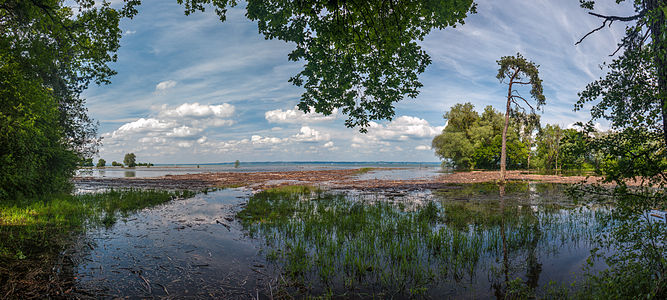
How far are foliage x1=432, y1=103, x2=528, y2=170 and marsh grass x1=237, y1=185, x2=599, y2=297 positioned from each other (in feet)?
161

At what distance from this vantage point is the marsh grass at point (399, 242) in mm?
6395

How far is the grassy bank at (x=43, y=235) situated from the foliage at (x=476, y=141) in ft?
195

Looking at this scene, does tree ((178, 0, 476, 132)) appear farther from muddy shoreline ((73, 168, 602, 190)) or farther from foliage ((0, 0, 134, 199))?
muddy shoreline ((73, 168, 602, 190))

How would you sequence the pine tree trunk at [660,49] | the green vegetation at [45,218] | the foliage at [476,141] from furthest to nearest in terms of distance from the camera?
the foliage at [476,141]
the green vegetation at [45,218]
the pine tree trunk at [660,49]

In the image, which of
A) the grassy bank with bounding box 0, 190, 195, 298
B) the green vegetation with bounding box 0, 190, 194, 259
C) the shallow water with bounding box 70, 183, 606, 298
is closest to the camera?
the grassy bank with bounding box 0, 190, 195, 298

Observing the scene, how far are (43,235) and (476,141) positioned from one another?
214ft

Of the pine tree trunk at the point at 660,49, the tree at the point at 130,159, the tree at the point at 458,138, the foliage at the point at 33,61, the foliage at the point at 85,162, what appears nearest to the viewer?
the pine tree trunk at the point at 660,49

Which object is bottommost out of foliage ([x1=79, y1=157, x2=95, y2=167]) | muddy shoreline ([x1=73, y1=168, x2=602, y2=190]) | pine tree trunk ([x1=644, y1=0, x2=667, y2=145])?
muddy shoreline ([x1=73, y1=168, x2=602, y2=190])

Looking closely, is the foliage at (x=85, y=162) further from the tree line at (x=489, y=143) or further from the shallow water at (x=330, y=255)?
the tree line at (x=489, y=143)

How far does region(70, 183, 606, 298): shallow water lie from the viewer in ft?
20.1

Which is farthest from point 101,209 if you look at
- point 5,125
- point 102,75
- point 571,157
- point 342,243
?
point 571,157

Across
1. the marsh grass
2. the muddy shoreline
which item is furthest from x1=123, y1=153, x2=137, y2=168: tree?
the marsh grass

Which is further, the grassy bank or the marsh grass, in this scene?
the marsh grass

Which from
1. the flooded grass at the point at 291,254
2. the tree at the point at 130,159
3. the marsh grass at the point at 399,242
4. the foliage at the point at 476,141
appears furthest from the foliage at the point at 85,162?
A: the tree at the point at 130,159
